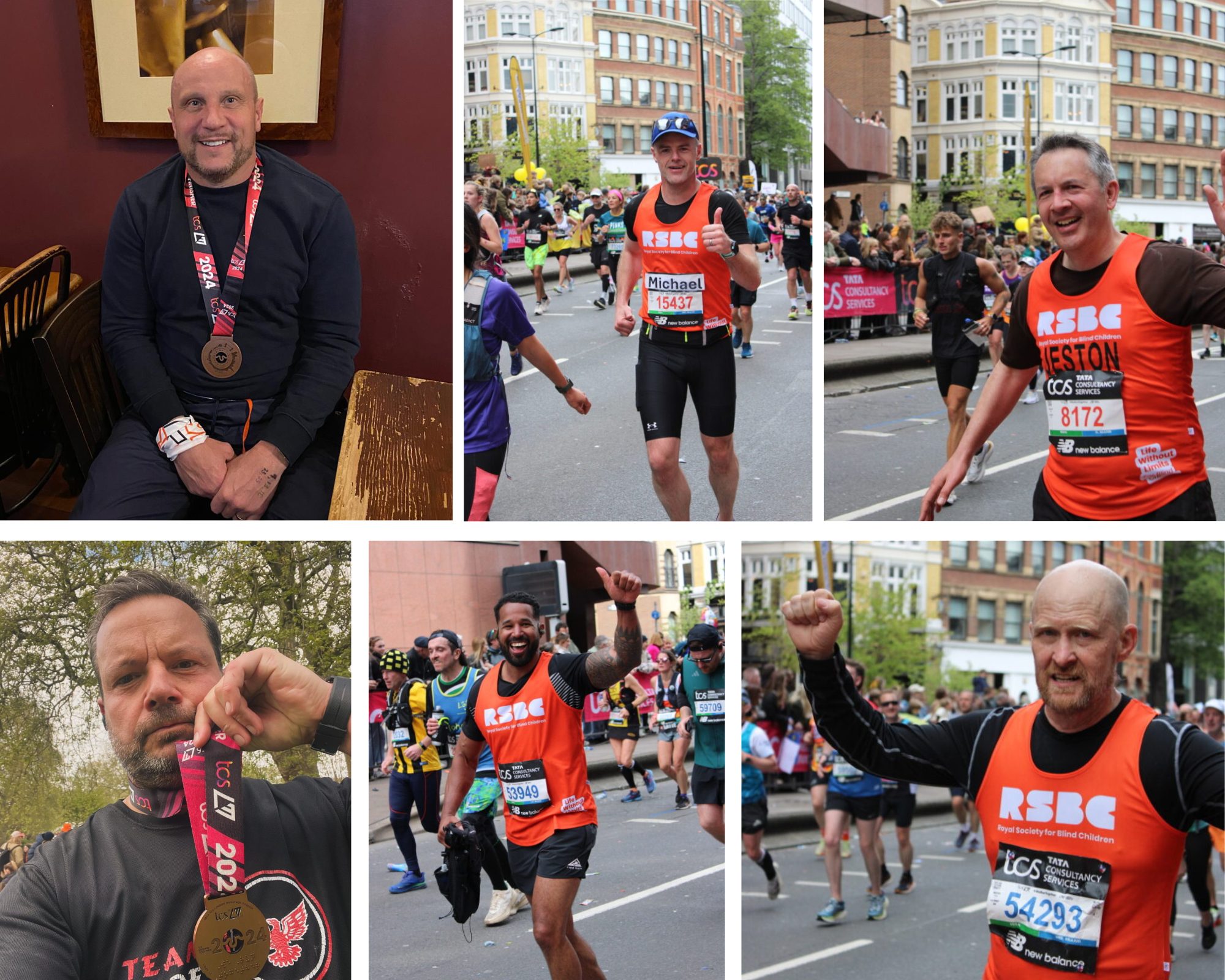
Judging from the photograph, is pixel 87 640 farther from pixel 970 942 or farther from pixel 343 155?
pixel 970 942

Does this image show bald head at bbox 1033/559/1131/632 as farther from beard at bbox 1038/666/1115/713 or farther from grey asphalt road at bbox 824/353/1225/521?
grey asphalt road at bbox 824/353/1225/521

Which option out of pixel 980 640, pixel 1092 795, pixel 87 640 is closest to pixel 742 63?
pixel 1092 795

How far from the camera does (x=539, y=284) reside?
3.54 metres

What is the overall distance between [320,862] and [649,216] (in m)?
1.94

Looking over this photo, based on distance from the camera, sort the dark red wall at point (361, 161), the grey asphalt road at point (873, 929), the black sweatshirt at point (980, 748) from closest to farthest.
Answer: the black sweatshirt at point (980, 748)
the dark red wall at point (361, 161)
the grey asphalt road at point (873, 929)

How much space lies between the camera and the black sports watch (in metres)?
2.90

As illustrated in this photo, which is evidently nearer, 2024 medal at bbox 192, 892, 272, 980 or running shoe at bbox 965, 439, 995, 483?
2024 medal at bbox 192, 892, 272, 980

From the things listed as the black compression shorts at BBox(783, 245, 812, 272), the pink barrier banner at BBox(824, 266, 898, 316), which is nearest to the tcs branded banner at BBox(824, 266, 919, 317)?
the pink barrier banner at BBox(824, 266, 898, 316)

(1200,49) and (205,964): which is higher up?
(1200,49)

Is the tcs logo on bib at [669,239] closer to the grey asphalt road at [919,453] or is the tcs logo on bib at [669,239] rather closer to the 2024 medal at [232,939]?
the grey asphalt road at [919,453]

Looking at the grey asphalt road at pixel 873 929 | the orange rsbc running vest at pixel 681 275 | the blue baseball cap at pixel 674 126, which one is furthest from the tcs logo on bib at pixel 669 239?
the grey asphalt road at pixel 873 929

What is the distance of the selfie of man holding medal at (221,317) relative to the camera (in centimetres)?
316

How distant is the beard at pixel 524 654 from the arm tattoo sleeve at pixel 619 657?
15 cm

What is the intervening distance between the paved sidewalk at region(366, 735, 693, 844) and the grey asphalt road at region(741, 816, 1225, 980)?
0.86 meters
